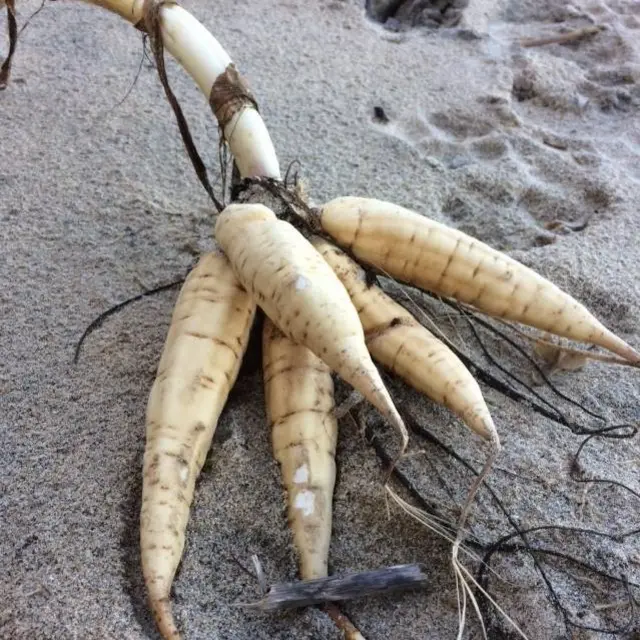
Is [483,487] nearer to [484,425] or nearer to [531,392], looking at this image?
[484,425]

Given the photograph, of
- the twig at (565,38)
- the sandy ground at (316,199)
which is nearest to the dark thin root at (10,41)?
the sandy ground at (316,199)

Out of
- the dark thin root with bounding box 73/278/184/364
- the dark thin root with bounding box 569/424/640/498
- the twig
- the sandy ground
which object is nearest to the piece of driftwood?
the sandy ground

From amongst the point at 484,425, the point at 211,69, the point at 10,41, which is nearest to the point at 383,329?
the point at 484,425

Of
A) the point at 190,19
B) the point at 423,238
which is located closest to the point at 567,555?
the point at 423,238

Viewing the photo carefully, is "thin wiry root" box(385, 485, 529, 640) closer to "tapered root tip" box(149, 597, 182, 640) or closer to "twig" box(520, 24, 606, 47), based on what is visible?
"tapered root tip" box(149, 597, 182, 640)

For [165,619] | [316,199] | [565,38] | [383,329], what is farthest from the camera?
[565,38]

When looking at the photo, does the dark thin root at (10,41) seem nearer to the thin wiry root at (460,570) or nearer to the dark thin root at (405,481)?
the dark thin root at (405,481)
